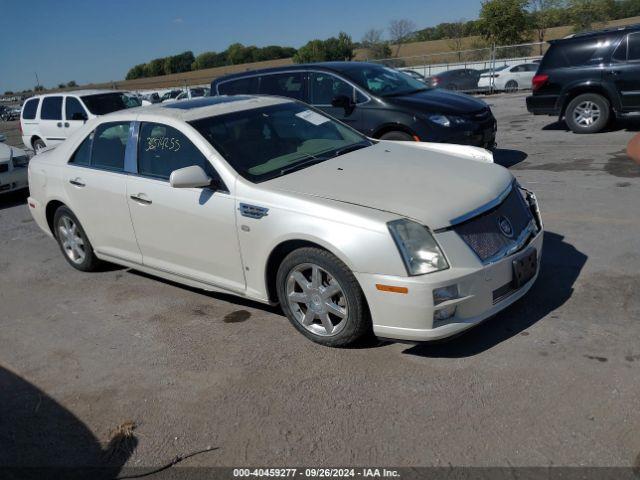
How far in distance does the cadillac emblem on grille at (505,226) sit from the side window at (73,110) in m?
11.3

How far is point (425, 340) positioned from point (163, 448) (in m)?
1.57

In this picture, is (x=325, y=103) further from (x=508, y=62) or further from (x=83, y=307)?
(x=508, y=62)

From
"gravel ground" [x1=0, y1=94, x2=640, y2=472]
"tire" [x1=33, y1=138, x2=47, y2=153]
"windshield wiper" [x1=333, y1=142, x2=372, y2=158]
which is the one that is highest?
"windshield wiper" [x1=333, y1=142, x2=372, y2=158]

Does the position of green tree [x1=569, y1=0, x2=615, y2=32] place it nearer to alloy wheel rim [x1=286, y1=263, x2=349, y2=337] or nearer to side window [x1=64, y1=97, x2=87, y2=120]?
side window [x1=64, y1=97, x2=87, y2=120]

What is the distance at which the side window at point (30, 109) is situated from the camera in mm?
14281

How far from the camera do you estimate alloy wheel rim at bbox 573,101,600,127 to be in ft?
35.7

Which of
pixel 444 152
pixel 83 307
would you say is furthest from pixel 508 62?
pixel 83 307

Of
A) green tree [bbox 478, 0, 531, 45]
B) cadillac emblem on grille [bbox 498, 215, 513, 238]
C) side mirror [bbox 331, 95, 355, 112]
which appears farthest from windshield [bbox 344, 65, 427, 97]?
green tree [bbox 478, 0, 531, 45]

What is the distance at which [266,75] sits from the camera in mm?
9438

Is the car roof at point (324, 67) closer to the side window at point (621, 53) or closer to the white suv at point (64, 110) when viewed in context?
the side window at point (621, 53)

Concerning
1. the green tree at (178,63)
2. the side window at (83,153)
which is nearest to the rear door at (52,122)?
the side window at (83,153)

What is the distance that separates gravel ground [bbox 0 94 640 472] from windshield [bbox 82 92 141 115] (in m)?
8.66

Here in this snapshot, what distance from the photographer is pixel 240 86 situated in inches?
384

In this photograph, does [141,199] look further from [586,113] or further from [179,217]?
[586,113]
